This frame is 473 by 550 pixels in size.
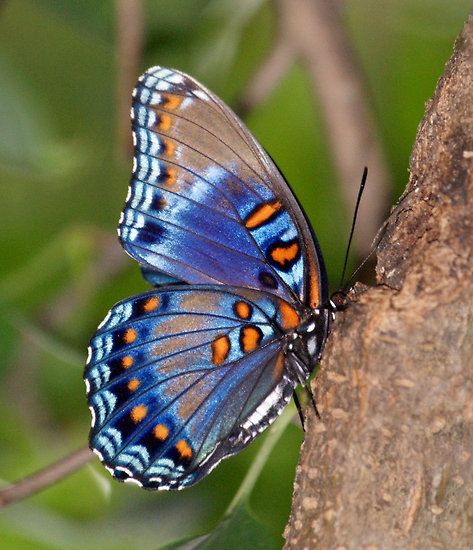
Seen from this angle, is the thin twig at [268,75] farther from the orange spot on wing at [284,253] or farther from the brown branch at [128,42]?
the orange spot on wing at [284,253]

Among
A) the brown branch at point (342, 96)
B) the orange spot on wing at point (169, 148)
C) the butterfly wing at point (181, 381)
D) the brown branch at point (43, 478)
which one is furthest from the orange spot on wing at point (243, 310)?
the brown branch at point (342, 96)

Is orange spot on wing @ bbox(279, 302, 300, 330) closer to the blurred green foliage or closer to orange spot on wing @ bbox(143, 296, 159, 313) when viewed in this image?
orange spot on wing @ bbox(143, 296, 159, 313)

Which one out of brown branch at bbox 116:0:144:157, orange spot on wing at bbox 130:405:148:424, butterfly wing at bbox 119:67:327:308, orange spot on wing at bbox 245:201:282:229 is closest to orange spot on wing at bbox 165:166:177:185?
butterfly wing at bbox 119:67:327:308

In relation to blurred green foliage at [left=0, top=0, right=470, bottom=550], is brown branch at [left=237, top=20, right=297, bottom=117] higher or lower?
higher

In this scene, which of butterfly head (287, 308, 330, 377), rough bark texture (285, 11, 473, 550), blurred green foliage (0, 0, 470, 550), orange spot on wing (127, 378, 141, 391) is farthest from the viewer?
blurred green foliage (0, 0, 470, 550)

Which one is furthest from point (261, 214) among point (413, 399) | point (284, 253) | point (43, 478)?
point (43, 478)

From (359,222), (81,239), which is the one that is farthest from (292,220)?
(81,239)

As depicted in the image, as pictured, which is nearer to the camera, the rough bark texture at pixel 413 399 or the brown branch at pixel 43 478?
the rough bark texture at pixel 413 399
